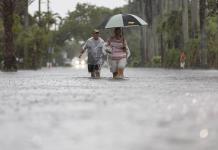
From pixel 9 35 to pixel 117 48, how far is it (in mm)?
18970

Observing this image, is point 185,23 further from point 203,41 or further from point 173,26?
point 203,41

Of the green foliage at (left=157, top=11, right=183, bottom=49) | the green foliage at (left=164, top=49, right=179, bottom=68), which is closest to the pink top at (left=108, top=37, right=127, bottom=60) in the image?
the green foliage at (left=164, top=49, right=179, bottom=68)

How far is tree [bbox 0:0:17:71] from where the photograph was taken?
135 ft

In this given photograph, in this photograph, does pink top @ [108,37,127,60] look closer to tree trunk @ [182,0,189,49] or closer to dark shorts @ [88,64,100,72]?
dark shorts @ [88,64,100,72]

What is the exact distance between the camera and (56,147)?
4.88 m

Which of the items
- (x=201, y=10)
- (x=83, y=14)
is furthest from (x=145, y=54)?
(x=83, y=14)

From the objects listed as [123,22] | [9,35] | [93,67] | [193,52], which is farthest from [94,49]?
[193,52]

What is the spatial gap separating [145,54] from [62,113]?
7694cm

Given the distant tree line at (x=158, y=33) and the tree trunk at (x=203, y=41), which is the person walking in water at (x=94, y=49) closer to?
the distant tree line at (x=158, y=33)

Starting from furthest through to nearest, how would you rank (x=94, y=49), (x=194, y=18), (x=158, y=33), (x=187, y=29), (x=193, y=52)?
(x=158, y=33) → (x=187, y=29) → (x=194, y=18) → (x=193, y=52) → (x=94, y=49)

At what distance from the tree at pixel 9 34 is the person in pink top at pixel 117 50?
17862mm

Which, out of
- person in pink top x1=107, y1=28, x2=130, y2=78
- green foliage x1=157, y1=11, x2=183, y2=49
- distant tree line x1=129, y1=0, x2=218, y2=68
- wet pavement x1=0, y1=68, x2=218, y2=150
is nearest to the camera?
wet pavement x1=0, y1=68, x2=218, y2=150

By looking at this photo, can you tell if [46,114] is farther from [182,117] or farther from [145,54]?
[145,54]

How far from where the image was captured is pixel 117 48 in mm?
23422
